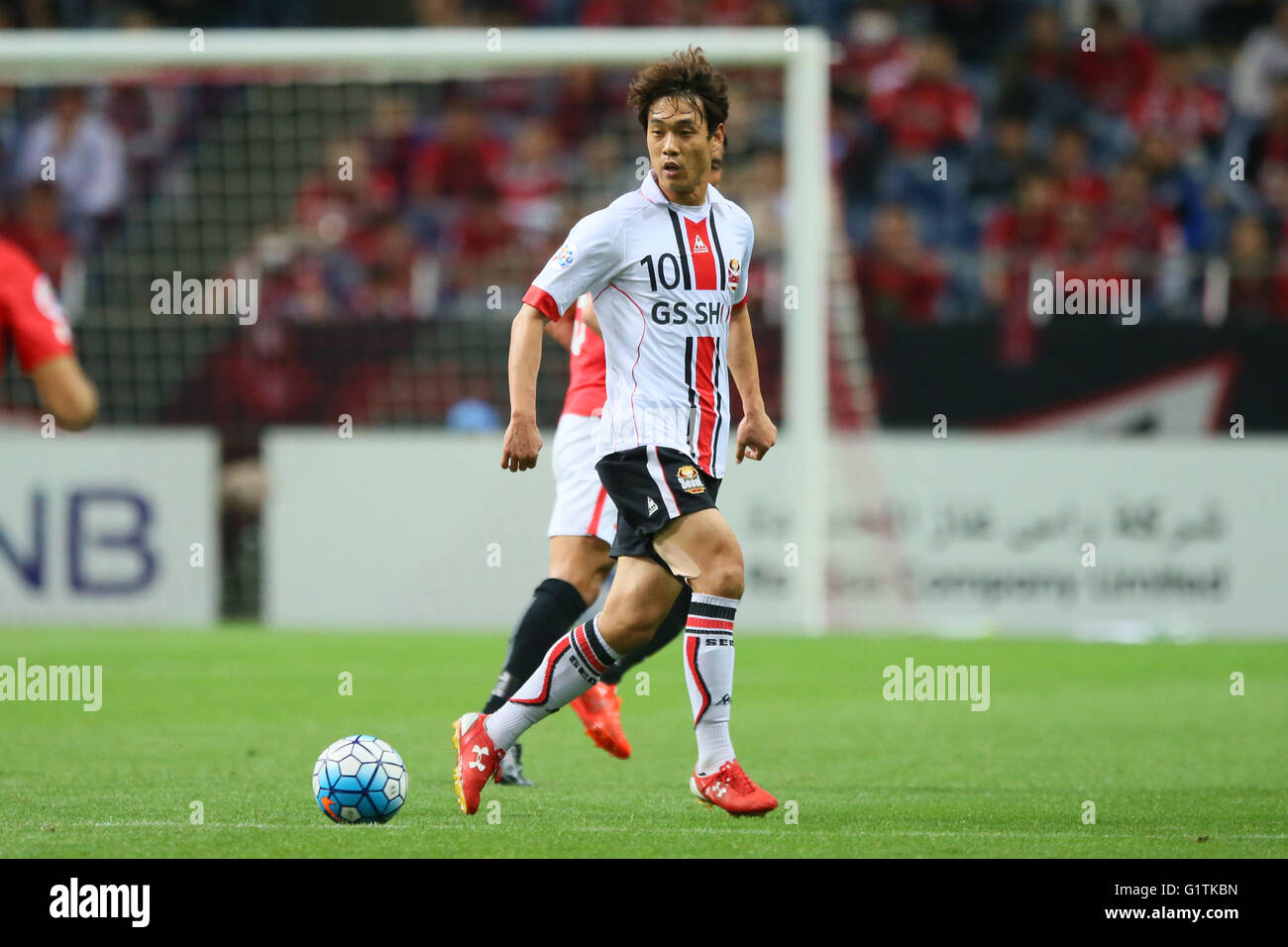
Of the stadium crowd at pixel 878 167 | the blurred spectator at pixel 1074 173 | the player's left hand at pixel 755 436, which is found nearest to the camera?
the player's left hand at pixel 755 436

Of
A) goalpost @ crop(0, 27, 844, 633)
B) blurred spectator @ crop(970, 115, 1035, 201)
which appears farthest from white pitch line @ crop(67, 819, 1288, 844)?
blurred spectator @ crop(970, 115, 1035, 201)

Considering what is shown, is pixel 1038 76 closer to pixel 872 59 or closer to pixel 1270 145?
pixel 872 59

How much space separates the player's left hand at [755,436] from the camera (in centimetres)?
639

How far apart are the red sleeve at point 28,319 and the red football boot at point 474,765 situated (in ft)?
6.31

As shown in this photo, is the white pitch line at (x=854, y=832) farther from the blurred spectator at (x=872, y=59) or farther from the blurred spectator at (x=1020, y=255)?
the blurred spectator at (x=872, y=59)

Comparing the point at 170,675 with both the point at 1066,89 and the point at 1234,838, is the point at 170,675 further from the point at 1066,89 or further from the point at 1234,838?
the point at 1066,89

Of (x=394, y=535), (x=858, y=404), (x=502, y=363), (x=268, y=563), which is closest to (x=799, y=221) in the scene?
(x=858, y=404)

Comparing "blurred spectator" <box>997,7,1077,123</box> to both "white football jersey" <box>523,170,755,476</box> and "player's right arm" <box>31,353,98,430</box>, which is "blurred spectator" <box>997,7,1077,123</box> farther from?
"player's right arm" <box>31,353,98,430</box>

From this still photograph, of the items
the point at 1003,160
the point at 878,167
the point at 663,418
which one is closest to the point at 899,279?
the point at 878,167

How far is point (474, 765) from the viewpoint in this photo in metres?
6.00

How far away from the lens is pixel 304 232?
16141mm

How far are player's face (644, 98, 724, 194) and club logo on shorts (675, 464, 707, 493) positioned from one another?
0.88 meters

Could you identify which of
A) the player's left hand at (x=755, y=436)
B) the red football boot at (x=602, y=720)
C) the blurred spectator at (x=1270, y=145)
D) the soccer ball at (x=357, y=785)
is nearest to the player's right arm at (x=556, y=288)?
the player's left hand at (x=755, y=436)

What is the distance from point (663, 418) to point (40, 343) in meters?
2.02
